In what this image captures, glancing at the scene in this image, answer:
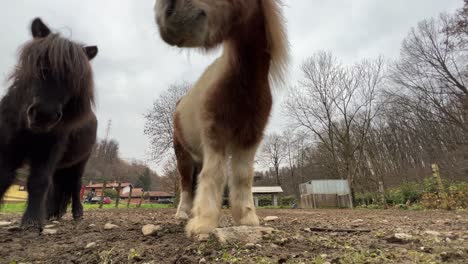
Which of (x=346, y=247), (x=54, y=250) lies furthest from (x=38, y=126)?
(x=346, y=247)

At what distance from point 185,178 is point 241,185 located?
1673 mm

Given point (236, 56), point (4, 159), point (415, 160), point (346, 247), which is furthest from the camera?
point (415, 160)

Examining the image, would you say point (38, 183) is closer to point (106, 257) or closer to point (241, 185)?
point (106, 257)

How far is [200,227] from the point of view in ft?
7.77

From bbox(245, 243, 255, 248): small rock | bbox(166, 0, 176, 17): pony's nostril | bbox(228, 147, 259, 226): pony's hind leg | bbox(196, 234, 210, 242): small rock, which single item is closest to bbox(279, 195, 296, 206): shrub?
bbox(228, 147, 259, 226): pony's hind leg

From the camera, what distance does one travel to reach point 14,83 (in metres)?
3.16

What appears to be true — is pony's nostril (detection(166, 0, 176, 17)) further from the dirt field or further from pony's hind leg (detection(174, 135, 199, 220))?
pony's hind leg (detection(174, 135, 199, 220))

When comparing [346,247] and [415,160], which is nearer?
[346,247]

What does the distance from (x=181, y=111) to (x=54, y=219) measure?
2725 mm

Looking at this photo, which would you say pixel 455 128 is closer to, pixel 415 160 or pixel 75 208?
pixel 415 160

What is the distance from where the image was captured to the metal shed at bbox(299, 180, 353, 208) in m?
24.9

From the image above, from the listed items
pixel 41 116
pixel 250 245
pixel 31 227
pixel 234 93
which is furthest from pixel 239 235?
pixel 31 227

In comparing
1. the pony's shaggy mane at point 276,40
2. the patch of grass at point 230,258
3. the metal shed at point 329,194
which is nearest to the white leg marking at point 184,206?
the pony's shaggy mane at point 276,40

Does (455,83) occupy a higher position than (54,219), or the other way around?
(455,83)
